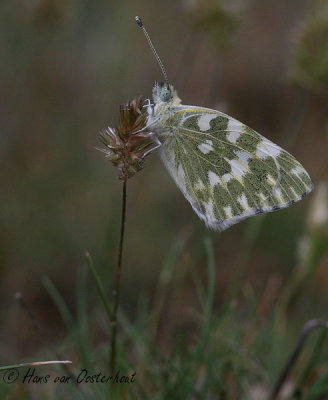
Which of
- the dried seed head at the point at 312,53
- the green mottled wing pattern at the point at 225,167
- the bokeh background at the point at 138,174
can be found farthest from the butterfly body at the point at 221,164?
the dried seed head at the point at 312,53

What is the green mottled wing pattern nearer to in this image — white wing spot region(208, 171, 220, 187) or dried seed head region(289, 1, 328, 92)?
white wing spot region(208, 171, 220, 187)

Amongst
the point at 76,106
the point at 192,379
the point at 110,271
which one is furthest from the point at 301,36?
the point at 76,106

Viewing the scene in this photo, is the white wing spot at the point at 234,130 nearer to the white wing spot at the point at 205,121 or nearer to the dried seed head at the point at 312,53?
the white wing spot at the point at 205,121

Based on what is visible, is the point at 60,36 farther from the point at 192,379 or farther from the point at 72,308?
the point at 192,379

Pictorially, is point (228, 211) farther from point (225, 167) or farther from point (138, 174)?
point (138, 174)

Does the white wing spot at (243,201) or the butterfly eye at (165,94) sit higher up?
the butterfly eye at (165,94)

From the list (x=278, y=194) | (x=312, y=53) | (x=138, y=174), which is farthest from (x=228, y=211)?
(x=138, y=174)

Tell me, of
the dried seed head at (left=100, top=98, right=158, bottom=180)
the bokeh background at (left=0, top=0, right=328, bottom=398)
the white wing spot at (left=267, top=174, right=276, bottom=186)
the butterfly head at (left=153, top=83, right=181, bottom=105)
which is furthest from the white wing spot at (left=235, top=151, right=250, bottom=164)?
the dried seed head at (left=100, top=98, right=158, bottom=180)
